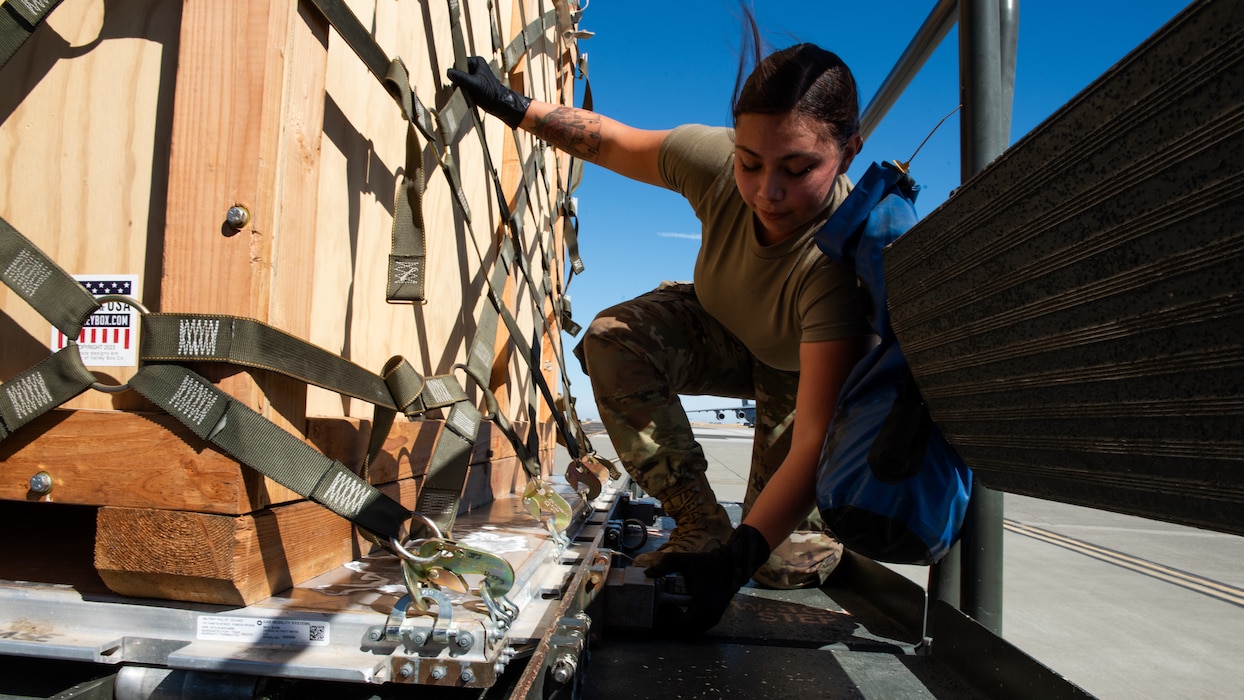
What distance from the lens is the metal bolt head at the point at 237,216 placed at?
1.13 metres

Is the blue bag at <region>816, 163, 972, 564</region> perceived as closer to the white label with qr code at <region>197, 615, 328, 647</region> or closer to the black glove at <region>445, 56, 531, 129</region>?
the white label with qr code at <region>197, 615, 328, 647</region>

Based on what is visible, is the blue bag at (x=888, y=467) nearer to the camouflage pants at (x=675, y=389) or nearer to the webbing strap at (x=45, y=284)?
the camouflage pants at (x=675, y=389)

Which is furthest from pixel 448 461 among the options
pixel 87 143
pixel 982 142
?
pixel 982 142

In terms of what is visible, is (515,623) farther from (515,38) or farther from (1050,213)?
(515,38)

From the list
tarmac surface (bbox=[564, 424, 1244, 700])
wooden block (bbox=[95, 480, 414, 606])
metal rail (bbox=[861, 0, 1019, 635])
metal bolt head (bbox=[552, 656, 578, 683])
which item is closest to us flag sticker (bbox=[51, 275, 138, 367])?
wooden block (bbox=[95, 480, 414, 606])

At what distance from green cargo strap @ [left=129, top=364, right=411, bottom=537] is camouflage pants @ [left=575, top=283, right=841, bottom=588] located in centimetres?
106

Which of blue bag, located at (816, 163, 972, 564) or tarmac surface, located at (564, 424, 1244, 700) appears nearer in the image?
blue bag, located at (816, 163, 972, 564)

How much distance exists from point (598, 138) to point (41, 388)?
142 cm

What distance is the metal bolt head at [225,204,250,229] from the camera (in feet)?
3.69

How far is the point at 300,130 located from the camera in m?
1.24

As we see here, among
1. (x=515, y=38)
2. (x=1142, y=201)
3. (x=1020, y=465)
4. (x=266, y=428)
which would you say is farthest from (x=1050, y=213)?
(x=515, y=38)

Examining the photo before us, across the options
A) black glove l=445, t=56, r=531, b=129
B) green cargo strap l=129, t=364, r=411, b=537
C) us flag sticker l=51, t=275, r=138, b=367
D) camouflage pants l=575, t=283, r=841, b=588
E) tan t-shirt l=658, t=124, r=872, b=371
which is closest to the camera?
green cargo strap l=129, t=364, r=411, b=537

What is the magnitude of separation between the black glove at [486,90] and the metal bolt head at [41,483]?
46.5 inches

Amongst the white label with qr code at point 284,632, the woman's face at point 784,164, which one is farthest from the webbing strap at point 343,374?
the woman's face at point 784,164
